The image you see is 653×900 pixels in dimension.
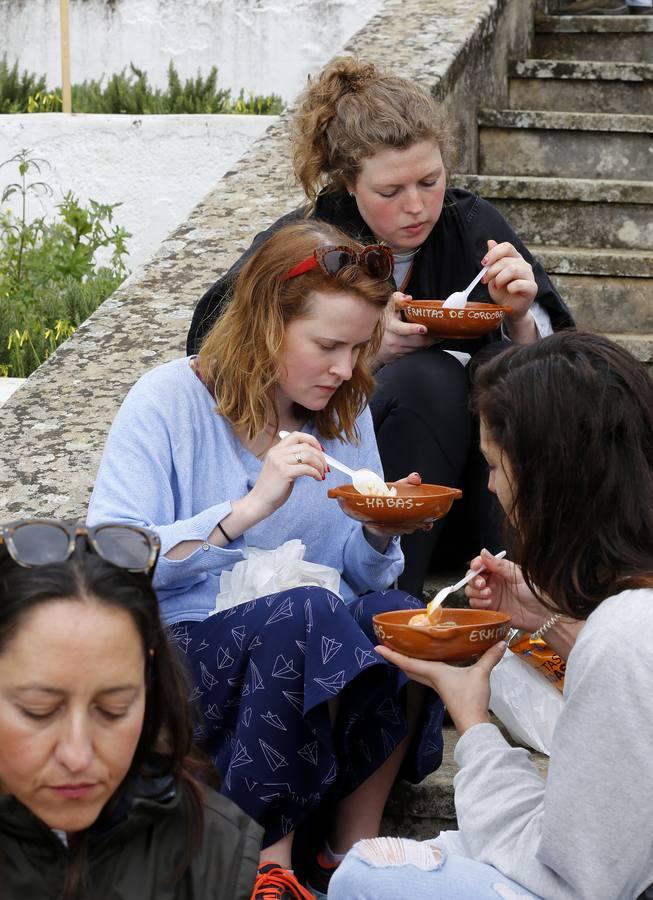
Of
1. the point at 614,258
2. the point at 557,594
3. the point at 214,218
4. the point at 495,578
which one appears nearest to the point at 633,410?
the point at 557,594

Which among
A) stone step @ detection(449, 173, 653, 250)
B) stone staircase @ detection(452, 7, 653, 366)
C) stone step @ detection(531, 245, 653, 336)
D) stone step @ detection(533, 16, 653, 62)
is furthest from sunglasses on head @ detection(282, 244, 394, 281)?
stone step @ detection(533, 16, 653, 62)

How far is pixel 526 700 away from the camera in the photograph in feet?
8.59

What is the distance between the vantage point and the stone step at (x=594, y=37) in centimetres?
662

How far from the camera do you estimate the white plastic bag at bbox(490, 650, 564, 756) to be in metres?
2.58

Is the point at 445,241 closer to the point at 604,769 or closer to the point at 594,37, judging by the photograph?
the point at 604,769

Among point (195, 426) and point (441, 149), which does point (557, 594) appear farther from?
point (441, 149)

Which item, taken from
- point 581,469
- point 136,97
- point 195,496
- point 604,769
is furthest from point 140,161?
point 604,769

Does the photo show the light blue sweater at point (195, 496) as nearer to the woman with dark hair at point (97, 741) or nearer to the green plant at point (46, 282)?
the woman with dark hair at point (97, 741)

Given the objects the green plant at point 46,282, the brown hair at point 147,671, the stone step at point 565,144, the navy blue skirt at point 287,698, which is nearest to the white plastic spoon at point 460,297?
the navy blue skirt at point 287,698

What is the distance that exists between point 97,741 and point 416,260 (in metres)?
2.10

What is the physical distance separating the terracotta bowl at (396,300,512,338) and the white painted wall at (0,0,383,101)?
5493mm

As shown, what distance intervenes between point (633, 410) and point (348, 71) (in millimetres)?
1800

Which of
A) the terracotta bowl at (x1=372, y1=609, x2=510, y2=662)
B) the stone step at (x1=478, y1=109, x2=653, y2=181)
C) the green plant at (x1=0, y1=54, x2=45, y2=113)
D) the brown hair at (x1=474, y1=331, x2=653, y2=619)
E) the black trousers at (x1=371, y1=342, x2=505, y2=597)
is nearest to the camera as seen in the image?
the brown hair at (x1=474, y1=331, x2=653, y2=619)

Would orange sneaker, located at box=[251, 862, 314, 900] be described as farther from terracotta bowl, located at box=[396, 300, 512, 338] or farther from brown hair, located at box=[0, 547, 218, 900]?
terracotta bowl, located at box=[396, 300, 512, 338]
